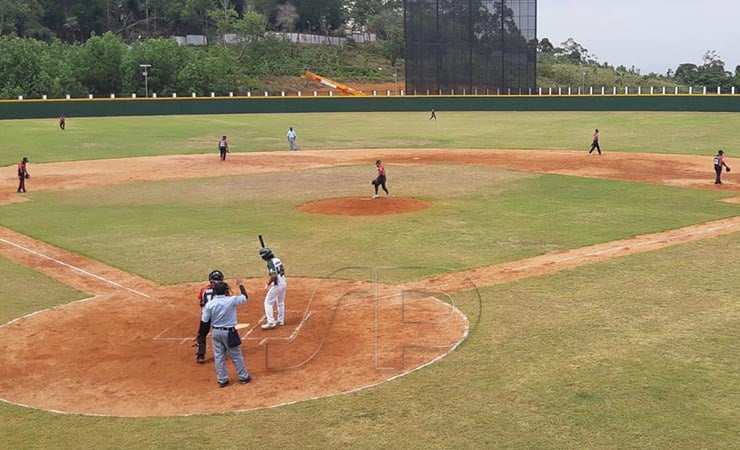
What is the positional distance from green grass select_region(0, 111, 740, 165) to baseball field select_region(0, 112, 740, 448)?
54.3ft

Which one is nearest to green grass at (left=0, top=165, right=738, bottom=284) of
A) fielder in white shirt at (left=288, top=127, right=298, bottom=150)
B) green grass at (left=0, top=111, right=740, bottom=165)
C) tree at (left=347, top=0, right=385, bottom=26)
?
fielder in white shirt at (left=288, top=127, right=298, bottom=150)

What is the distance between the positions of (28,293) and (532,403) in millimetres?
12972

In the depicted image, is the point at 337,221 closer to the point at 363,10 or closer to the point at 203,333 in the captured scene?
the point at 203,333

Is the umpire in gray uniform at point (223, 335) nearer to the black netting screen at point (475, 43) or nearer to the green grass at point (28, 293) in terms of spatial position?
the green grass at point (28, 293)

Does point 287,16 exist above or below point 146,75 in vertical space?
above

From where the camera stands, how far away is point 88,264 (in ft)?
71.9

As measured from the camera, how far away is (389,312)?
653 inches

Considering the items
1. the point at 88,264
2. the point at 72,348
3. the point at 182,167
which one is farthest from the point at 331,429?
the point at 182,167

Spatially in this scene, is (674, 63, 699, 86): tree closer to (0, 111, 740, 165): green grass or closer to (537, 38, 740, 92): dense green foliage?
(537, 38, 740, 92): dense green foliage

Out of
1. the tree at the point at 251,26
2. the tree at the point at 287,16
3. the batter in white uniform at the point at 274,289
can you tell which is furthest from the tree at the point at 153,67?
the batter in white uniform at the point at 274,289

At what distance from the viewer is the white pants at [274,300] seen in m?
15.5

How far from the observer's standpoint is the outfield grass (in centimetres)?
1059

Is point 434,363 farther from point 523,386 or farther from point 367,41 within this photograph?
point 367,41

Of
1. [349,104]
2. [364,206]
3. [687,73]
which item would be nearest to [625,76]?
[687,73]
